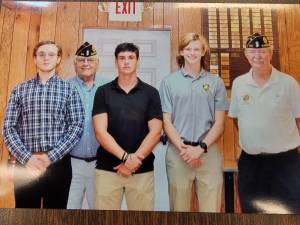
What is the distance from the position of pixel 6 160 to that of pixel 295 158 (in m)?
1.12

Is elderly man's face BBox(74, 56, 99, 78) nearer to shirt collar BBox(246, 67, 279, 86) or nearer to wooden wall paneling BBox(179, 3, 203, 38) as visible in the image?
wooden wall paneling BBox(179, 3, 203, 38)

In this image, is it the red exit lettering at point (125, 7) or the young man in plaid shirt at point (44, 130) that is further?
the red exit lettering at point (125, 7)

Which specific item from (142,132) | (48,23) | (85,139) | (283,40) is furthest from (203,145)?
(48,23)

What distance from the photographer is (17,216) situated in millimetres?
1336

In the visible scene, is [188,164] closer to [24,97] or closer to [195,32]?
[195,32]

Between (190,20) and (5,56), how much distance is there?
31.2 inches

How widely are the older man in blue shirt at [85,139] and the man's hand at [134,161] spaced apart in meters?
0.13

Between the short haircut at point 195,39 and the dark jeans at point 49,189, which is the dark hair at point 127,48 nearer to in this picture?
the short haircut at point 195,39

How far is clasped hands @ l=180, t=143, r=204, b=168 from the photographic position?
140 centimetres

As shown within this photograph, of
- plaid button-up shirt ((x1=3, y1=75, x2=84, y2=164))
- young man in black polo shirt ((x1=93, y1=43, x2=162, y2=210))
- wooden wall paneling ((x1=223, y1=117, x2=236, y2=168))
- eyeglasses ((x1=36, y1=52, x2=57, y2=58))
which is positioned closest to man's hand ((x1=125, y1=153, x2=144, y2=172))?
young man in black polo shirt ((x1=93, y1=43, x2=162, y2=210))

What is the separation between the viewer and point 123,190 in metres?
1.38

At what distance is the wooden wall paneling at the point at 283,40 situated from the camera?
148cm

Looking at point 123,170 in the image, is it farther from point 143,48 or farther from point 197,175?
point 143,48

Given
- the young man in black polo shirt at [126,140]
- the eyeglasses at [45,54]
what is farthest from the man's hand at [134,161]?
the eyeglasses at [45,54]
